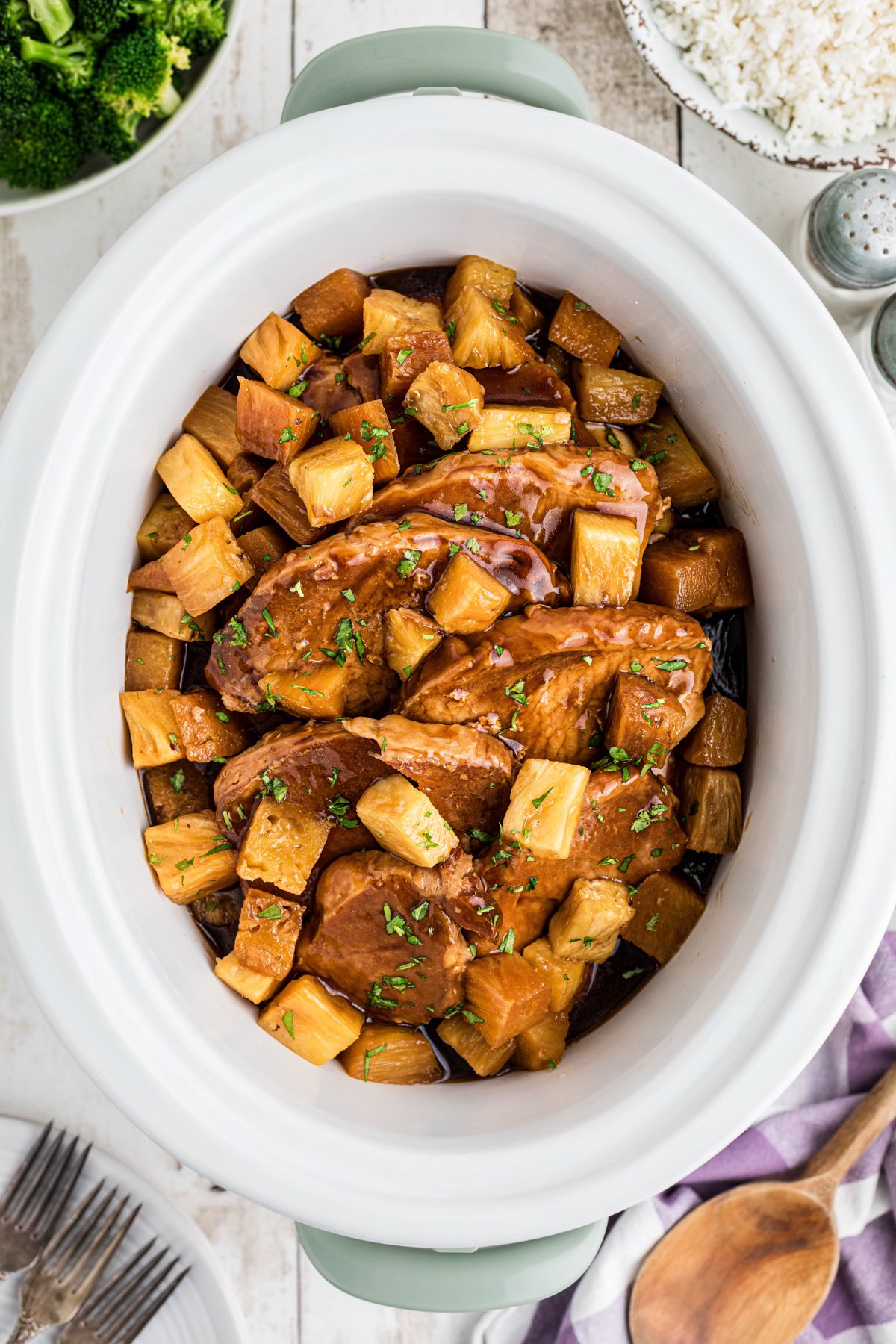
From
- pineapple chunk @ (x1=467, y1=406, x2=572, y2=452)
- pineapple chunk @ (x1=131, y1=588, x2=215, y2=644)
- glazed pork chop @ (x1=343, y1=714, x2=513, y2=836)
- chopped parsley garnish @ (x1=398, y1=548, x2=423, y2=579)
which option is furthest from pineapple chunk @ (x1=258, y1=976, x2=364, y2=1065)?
pineapple chunk @ (x1=467, y1=406, x2=572, y2=452)

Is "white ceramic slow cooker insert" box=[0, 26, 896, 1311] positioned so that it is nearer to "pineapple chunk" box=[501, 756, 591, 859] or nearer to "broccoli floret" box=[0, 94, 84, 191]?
"pineapple chunk" box=[501, 756, 591, 859]

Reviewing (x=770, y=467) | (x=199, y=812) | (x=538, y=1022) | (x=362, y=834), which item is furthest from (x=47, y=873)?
(x=770, y=467)

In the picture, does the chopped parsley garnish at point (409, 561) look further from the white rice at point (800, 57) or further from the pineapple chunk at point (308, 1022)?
the white rice at point (800, 57)

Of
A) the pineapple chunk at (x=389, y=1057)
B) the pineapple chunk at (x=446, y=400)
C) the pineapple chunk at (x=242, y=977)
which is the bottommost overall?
the pineapple chunk at (x=389, y=1057)

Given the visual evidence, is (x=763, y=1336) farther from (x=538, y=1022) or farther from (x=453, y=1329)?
(x=538, y=1022)

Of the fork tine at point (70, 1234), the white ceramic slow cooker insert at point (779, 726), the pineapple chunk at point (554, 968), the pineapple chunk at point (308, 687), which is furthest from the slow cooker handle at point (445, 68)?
the fork tine at point (70, 1234)

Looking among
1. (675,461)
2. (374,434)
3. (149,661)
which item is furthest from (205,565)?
(675,461)

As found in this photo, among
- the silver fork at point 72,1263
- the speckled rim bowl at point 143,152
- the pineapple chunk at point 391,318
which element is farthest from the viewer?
the silver fork at point 72,1263
